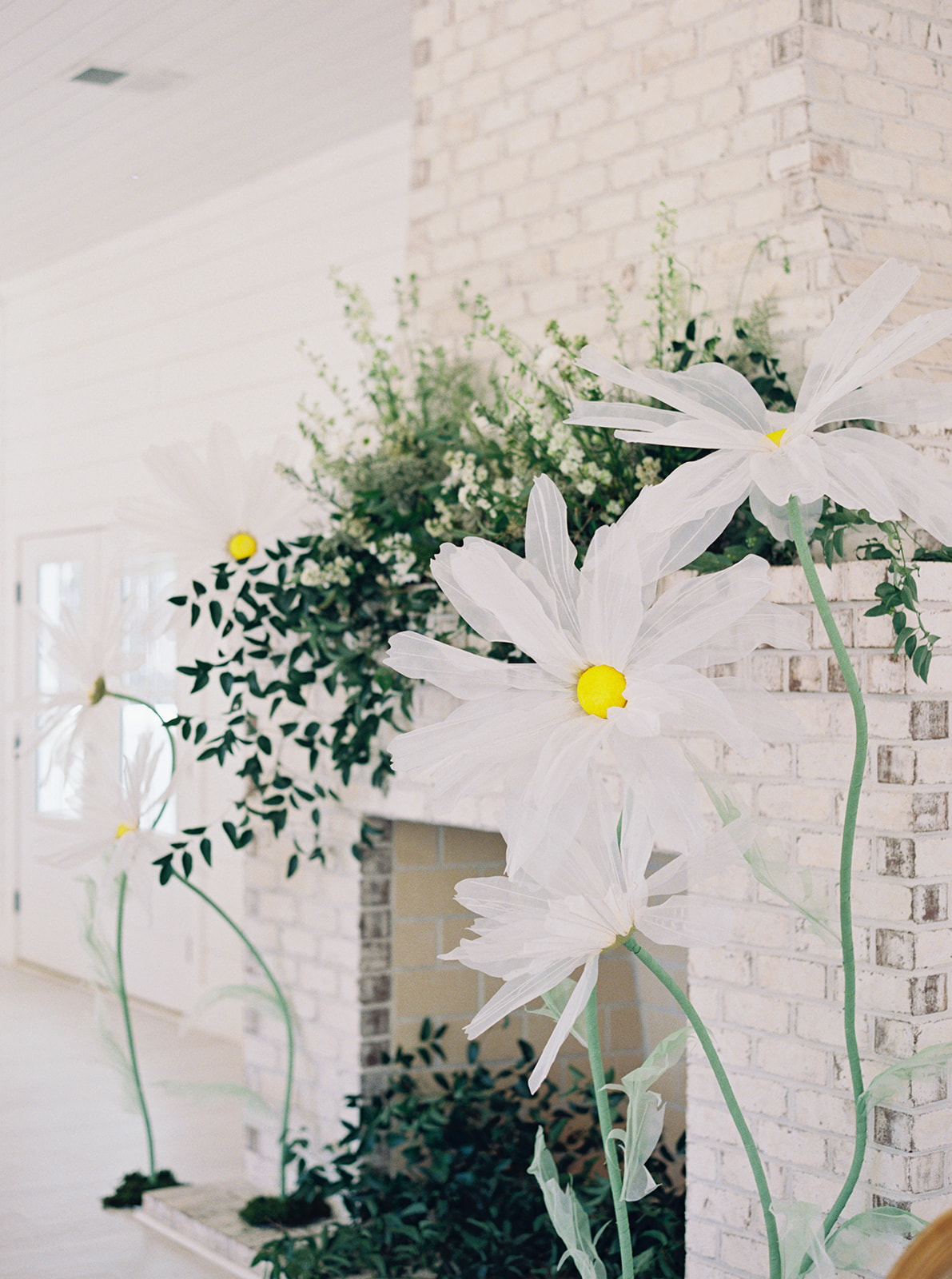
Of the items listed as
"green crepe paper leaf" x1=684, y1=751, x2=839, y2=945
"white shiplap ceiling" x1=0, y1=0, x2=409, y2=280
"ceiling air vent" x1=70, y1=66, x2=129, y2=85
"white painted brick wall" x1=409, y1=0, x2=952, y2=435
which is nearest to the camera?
"green crepe paper leaf" x1=684, y1=751, x2=839, y2=945

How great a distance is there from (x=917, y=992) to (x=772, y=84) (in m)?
1.59

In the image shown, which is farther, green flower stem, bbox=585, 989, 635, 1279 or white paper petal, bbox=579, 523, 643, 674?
green flower stem, bbox=585, 989, 635, 1279

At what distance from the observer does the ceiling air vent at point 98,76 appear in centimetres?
422

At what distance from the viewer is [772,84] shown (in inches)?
106

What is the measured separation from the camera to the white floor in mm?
3381

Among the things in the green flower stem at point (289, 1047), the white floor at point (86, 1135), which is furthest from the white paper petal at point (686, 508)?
the white floor at point (86, 1135)

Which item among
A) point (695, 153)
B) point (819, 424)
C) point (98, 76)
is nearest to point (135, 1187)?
point (695, 153)

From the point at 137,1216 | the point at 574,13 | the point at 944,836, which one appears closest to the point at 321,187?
the point at 574,13

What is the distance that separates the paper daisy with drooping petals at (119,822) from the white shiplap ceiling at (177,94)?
1.90 metres

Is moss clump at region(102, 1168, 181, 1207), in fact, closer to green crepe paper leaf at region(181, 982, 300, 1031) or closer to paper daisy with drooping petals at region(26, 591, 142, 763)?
green crepe paper leaf at region(181, 982, 300, 1031)

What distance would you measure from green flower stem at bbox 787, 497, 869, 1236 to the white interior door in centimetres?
355

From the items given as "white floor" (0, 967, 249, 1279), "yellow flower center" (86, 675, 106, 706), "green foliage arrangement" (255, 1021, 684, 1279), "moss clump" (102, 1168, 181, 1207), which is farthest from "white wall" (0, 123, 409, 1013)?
"green foliage arrangement" (255, 1021, 684, 1279)

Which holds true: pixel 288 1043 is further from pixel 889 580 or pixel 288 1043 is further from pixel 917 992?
pixel 889 580

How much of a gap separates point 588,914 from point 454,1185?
1.55m
